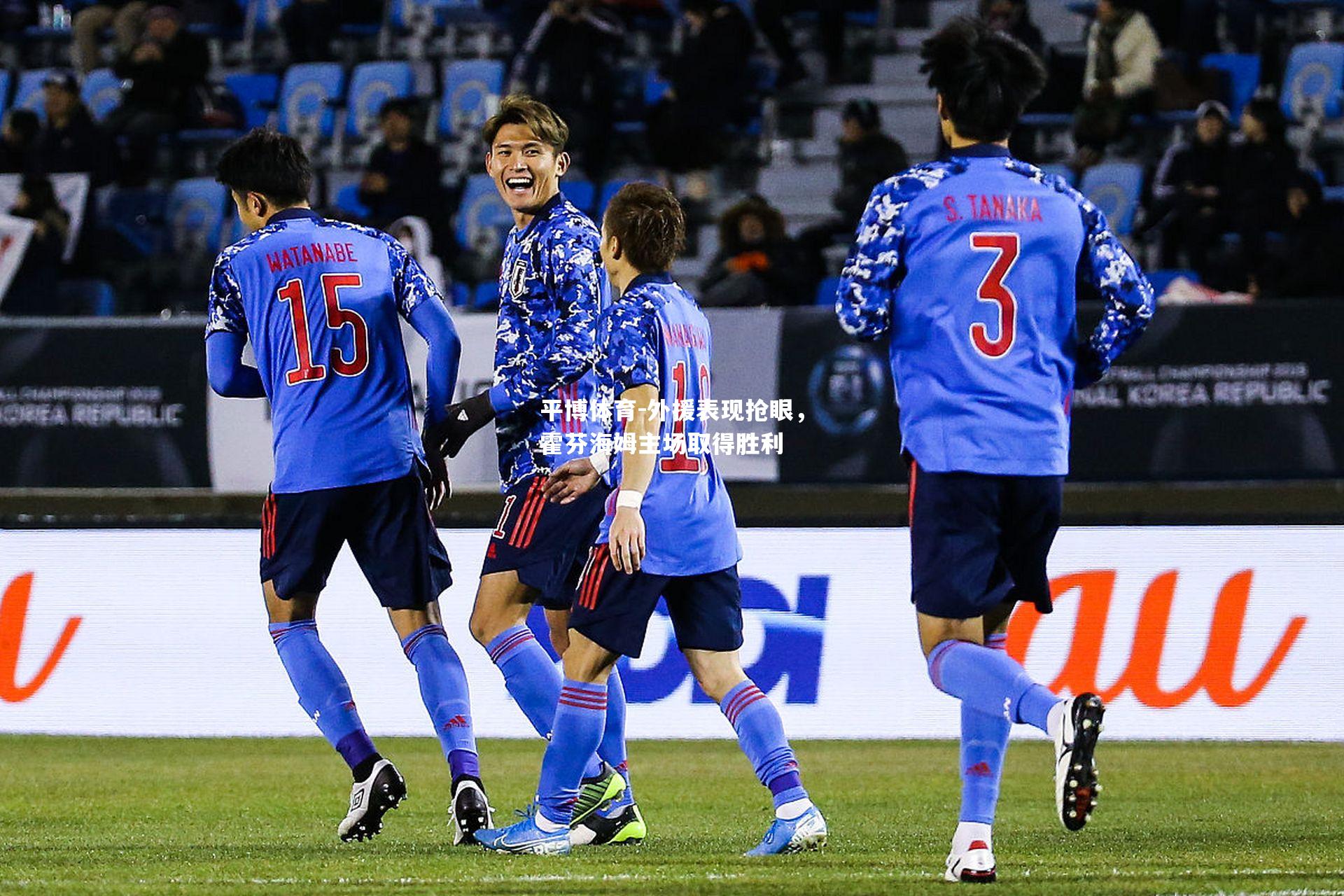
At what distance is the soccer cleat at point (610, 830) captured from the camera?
6.18 meters

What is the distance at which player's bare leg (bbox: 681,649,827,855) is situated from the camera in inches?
225

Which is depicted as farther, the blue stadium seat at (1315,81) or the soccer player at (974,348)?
the blue stadium seat at (1315,81)

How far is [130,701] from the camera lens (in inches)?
386

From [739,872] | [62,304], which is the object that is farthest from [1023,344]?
[62,304]

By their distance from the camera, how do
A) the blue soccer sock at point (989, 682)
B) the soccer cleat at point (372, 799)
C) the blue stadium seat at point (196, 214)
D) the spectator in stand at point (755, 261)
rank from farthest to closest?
1. the blue stadium seat at point (196, 214)
2. the spectator in stand at point (755, 261)
3. the soccer cleat at point (372, 799)
4. the blue soccer sock at point (989, 682)

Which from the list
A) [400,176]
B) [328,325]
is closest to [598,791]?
[328,325]

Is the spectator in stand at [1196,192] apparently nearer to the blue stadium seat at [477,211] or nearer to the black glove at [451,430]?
the blue stadium seat at [477,211]

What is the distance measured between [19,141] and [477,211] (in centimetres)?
383

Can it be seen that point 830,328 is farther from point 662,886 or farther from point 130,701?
point 662,886

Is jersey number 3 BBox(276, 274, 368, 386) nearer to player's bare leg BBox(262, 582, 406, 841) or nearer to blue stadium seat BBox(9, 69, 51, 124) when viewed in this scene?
player's bare leg BBox(262, 582, 406, 841)

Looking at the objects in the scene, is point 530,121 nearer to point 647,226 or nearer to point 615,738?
point 647,226

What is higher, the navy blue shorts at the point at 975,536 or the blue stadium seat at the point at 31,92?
the blue stadium seat at the point at 31,92

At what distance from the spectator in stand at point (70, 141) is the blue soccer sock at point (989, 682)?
12.5 metres

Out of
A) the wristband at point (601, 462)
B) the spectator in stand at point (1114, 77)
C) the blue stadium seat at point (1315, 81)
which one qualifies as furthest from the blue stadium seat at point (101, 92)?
the wristband at point (601, 462)
